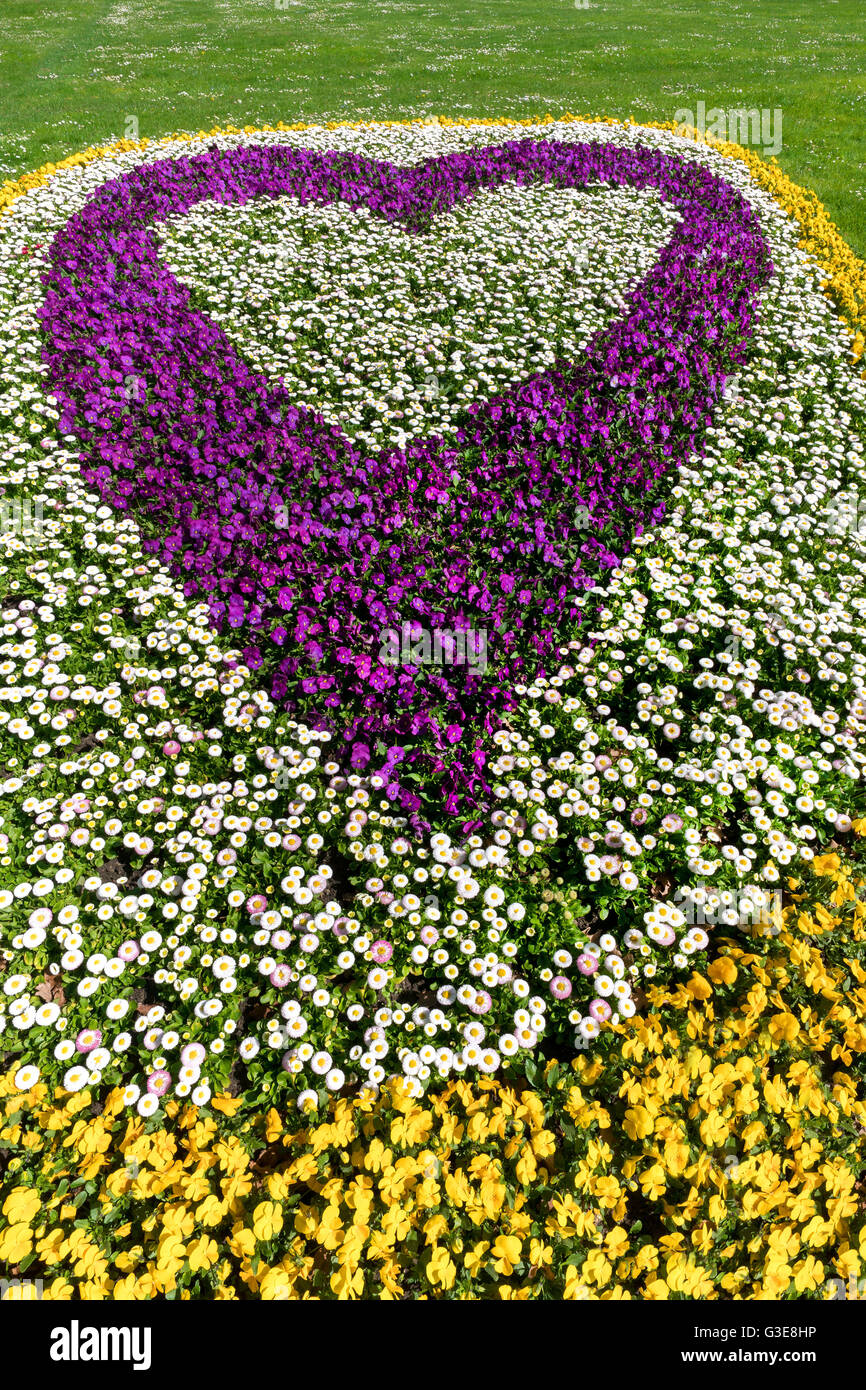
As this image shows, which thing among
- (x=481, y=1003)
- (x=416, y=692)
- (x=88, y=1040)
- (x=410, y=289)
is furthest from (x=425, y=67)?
(x=88, y=1040)

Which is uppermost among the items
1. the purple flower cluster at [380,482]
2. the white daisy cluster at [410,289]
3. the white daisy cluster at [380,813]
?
the white daisy cluster at [410,289]

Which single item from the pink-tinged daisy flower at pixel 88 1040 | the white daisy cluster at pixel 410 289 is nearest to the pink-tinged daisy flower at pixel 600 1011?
the pink-tinged daisy flower at pixel 88 1040

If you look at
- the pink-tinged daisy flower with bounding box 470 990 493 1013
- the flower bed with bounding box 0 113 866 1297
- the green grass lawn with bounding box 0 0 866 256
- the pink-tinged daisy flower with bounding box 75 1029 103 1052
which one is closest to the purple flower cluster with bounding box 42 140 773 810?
the flower bed with bounding box 0 113 866 1297

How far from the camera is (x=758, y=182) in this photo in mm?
12297

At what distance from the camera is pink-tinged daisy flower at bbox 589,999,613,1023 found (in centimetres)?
319

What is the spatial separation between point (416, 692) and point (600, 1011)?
2041 millimetres

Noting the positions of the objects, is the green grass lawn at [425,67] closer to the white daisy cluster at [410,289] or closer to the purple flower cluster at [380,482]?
the white daisy cluster at [410,289]

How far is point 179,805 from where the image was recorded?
396cm

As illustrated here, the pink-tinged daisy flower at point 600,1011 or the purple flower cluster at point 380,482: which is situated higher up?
the purple flower cluster at point 380,482

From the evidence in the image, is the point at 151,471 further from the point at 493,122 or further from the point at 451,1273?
the point at 493,122

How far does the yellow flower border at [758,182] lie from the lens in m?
8.95

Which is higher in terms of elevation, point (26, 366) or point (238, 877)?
point (26, 366)

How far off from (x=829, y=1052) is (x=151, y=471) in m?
5.88

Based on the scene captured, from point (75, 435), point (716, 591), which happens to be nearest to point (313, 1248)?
point (716, 591)
